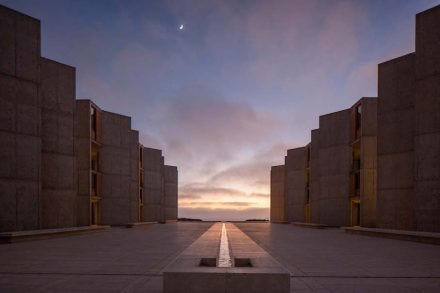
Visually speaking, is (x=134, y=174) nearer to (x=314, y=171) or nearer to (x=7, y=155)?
(x=314, y=171)

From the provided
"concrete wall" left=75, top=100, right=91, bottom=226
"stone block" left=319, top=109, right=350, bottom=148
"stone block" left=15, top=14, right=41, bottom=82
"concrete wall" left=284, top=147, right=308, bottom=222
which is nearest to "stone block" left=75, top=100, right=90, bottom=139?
"concrete wall" left=75, top=100, right=91, bottom=226

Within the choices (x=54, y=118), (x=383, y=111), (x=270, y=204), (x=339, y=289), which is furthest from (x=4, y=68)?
(x=270, y=204)

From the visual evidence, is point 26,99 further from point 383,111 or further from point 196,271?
point 383,111

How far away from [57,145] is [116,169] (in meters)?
12.3

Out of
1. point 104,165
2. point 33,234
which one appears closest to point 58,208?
point 33,234

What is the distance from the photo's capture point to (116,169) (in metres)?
36.4

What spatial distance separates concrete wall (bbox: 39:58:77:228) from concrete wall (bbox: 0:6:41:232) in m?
3.05

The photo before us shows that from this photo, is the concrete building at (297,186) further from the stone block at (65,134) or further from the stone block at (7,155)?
the stone block at (7,155)

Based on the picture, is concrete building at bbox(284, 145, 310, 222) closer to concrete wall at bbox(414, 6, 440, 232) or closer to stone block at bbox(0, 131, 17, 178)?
→ concrete wall at bbox(414, 6, 440, 232)

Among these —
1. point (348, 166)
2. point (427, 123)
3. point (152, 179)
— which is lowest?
point (152, 179)

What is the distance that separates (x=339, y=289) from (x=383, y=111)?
19867mm

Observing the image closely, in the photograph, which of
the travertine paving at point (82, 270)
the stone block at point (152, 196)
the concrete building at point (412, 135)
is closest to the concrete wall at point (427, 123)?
the concrete building at point (412, 135)

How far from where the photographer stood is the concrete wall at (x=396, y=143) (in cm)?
2289

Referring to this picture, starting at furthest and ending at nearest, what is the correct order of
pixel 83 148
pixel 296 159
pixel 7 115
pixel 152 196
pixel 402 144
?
pixel 152 196
pixel 296 159
pixel 83 148
pixel 402 144
pixel 7 115
